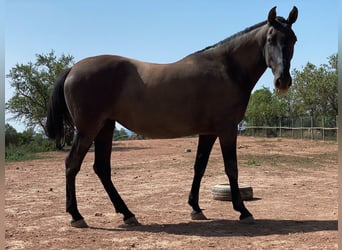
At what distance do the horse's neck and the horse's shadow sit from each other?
1.85 meters

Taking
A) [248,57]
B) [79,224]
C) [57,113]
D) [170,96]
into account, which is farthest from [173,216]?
[248,57]

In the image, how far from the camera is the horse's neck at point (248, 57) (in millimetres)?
5375

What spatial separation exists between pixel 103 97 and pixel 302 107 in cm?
3781

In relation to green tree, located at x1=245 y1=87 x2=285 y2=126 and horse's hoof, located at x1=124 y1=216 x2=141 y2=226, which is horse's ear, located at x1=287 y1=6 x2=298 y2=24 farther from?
green tree, located at x1=245 y1=87 x2=285 y2=126

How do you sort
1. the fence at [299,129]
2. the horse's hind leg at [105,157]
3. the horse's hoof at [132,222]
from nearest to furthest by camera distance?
the horse's hoof at [132,222] < the horse's hind leg at [105,157] < the fence at [299,129]

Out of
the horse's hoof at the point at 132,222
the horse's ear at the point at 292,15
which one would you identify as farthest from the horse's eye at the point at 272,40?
the horse's hoof at the point at 132,222

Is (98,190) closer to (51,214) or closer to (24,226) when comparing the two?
(51,214)

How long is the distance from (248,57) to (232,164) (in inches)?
59.0

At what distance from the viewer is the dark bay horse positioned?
17.3 feet

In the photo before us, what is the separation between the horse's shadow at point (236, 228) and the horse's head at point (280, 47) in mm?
1723

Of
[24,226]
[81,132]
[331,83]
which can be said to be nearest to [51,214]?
[24,226]

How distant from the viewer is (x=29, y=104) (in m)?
28.5

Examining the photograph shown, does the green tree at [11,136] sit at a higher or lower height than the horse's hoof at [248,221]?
higher

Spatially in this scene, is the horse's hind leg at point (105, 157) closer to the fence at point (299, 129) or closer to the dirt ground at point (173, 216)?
the dirt ground at point (173, 216)
